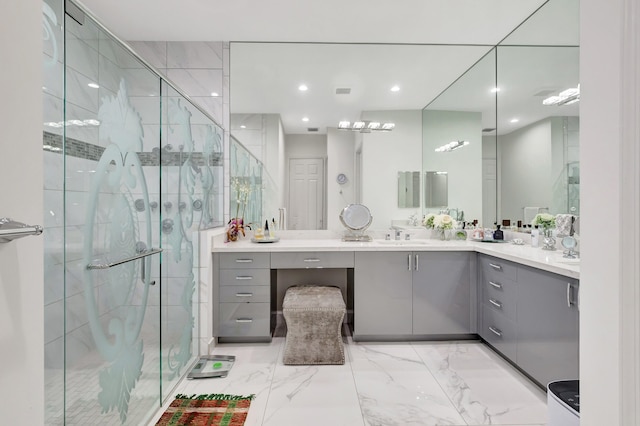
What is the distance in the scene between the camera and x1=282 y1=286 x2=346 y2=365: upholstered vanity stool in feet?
8.20

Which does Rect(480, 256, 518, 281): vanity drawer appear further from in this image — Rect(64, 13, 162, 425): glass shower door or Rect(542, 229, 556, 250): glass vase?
Rect(64, 13, 162, 425): glass shower door

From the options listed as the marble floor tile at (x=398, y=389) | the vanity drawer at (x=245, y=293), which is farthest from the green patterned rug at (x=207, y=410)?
the vanity drawer at (x=245, y=293)

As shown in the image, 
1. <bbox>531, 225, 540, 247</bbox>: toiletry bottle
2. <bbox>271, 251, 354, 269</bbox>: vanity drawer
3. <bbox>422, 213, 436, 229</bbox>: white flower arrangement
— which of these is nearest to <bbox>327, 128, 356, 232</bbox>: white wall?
<bbox>271, 251, 354, 269</bbox>: vanity drawer

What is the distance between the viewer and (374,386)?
2182 millimetres

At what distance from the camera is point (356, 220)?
10.8 feet

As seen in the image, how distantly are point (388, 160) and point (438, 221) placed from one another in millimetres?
784

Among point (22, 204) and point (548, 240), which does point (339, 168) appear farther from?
point (22, 204)

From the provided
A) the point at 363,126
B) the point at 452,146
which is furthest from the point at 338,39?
the point at 452,146

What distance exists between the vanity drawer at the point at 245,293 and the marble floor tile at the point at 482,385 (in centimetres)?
134

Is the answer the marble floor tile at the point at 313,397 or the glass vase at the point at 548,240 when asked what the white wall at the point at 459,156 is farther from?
the marble floor tile at the point at 313,397

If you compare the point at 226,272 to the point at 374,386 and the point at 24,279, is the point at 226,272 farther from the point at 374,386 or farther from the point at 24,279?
the point at 24,279

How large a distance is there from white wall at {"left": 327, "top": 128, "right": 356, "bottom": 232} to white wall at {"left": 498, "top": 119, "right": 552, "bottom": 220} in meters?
1.37

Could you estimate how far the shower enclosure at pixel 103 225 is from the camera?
1.31m

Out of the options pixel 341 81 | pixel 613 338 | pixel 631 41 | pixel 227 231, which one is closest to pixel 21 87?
pixel 631 41
